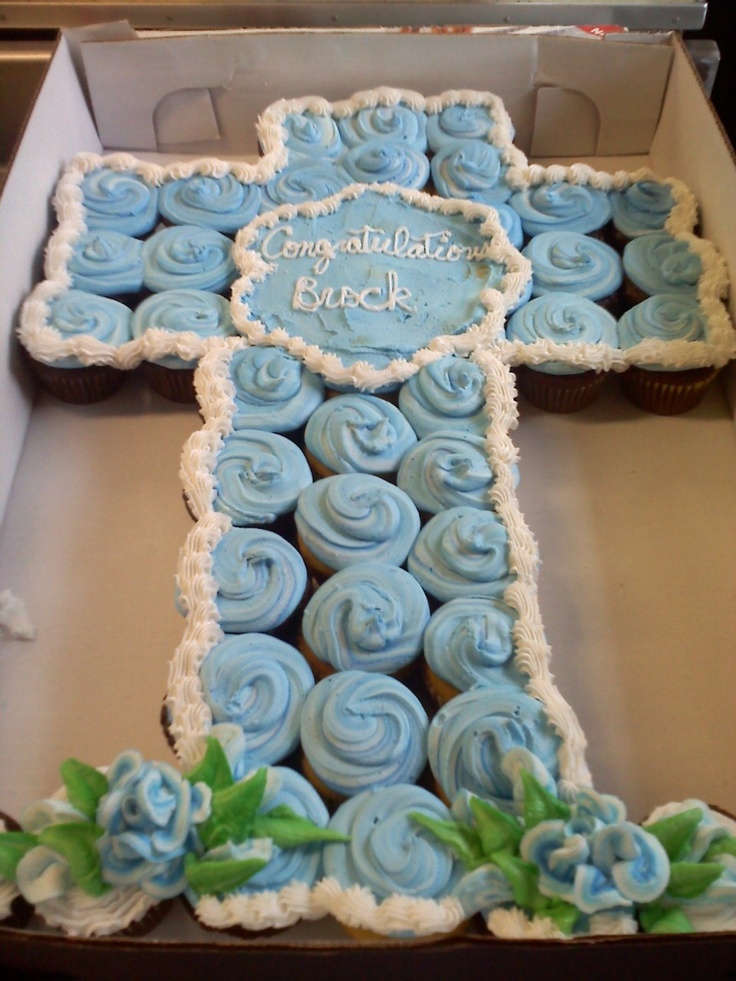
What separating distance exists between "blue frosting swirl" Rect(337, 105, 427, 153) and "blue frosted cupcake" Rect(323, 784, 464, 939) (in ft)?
6.16

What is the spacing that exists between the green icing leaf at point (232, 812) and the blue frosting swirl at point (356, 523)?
1.79ft

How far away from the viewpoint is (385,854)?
5.06ft

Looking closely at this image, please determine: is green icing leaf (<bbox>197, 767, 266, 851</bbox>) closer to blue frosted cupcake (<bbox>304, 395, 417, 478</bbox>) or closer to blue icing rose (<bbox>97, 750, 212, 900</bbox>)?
blue icing rose (<bbox>97, 750, 212, 900</bbox>)

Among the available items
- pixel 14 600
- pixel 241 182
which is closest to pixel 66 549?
pixel 14 600

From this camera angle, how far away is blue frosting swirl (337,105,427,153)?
2703mm

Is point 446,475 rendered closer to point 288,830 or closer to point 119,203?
point 288,830

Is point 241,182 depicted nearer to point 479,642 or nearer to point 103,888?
point 479,642

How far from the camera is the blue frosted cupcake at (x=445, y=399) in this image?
213cm

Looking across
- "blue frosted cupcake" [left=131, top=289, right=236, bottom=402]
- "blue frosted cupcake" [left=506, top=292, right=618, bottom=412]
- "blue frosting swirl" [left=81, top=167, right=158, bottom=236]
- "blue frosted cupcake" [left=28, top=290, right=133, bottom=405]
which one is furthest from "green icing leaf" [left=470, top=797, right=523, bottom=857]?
"blue frosting swirl" [left=81, top=167, right=158, bottom=236]

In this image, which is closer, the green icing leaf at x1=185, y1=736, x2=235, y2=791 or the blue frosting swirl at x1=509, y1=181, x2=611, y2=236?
the green icing leaf at x1=185, y1=736, x2=235, y2=791

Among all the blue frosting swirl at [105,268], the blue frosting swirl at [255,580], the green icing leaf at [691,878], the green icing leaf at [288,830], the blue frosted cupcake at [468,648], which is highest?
the blue frosting swirl at [105,268]

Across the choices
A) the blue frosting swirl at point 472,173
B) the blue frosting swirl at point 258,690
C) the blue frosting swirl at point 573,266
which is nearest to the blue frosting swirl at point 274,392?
the blue frosting swirl at point 258,690

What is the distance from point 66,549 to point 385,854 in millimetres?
1090

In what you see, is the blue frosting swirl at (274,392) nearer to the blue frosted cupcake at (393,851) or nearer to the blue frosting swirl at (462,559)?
the blue frosting swirl at (462,559)
